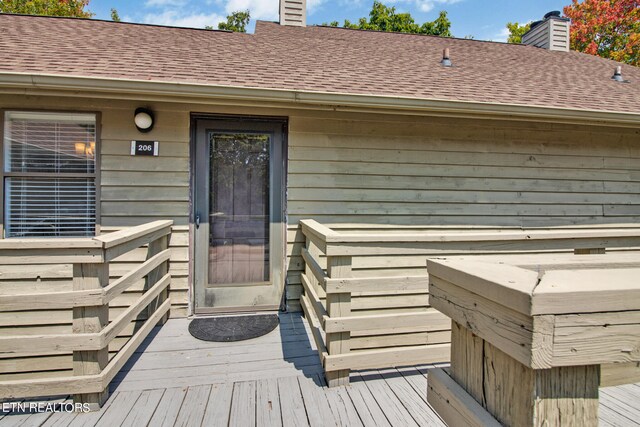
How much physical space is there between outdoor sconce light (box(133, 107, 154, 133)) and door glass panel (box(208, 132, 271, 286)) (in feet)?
1.85

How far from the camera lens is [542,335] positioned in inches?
22.2

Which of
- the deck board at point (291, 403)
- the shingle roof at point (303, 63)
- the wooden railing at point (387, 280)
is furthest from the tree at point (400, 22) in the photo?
Answer: the deck board at point (291, 403)

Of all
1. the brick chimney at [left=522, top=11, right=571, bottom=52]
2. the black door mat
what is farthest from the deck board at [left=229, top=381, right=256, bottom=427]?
the brick chimney at [left=522, top=11, right=571, bottom=52]

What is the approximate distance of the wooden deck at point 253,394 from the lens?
1928 mm

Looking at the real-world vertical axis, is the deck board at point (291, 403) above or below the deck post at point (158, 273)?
below

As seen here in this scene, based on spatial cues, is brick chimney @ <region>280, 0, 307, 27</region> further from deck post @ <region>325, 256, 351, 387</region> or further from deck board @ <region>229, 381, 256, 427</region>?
deck board @ <region>229, 381, 256, 427</region>

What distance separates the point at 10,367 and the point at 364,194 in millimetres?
3488

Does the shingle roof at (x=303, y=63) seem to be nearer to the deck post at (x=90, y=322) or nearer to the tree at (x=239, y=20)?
the deck post at (x=90, y=322)

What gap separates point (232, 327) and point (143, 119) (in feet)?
6.95

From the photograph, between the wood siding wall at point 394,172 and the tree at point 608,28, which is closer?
the wood siding wall at point 394,172

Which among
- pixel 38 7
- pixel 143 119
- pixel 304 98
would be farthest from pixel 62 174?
pixel 38 7

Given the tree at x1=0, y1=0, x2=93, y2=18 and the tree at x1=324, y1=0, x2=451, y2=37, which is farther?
the tree at x1=324, y1=0, x2=451, y2=37

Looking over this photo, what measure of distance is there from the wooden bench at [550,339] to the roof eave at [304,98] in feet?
9.19

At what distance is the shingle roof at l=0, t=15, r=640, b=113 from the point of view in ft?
11.1
